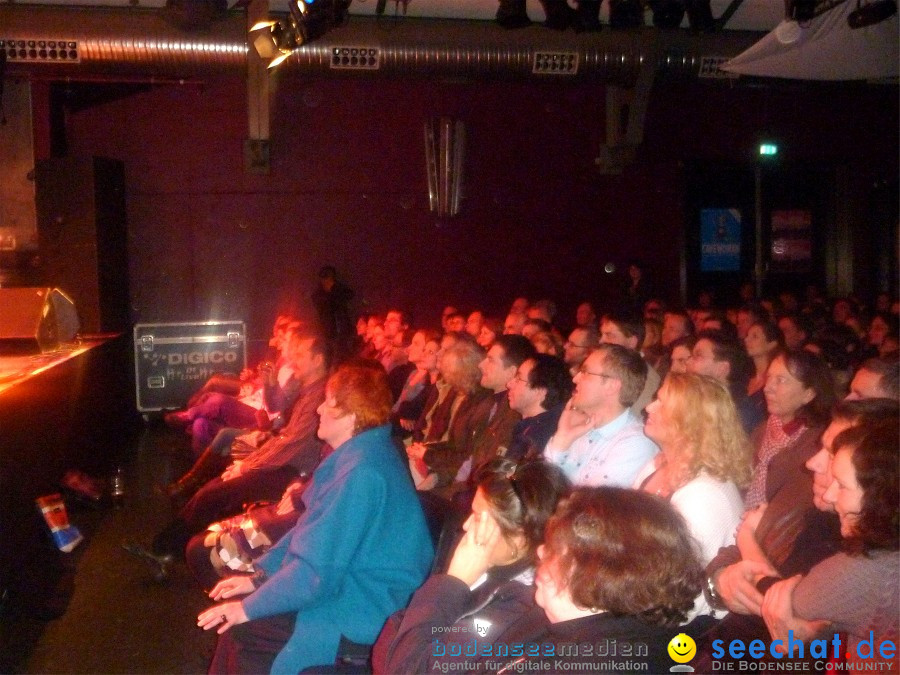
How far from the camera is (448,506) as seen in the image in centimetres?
283

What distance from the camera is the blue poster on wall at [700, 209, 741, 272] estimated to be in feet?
31.8

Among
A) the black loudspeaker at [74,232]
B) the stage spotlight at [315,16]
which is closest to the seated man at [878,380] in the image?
the stage spotlight at [315,16]

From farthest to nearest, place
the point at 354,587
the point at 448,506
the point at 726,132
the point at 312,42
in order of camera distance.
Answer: the point at 726,132 < the point at 312,42 < the point at 448,506 < the point at 354,587

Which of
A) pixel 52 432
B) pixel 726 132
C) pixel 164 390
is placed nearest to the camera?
pixel 52 432

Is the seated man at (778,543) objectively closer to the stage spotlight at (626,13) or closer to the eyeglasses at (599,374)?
the eyeglasses at (599,374)

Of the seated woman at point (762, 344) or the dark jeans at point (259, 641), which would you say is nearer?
the dark jeans at point (259, 641)

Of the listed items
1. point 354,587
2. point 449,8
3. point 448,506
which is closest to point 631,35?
point 449,8

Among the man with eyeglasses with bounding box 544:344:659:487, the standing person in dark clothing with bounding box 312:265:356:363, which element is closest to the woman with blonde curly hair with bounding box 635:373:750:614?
the man with eyeglasses with bounding box 544:344:659:487

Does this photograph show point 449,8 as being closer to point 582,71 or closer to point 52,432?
point 582,71

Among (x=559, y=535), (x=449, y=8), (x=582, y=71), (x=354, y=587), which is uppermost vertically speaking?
(x=449, y=8)

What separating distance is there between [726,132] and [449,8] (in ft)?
14.3

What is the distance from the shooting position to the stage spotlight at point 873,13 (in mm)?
4113

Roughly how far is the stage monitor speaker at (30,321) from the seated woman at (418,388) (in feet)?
7.37

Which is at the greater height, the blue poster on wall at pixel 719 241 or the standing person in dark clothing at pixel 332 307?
the blue poster on wall at pixel 719 241
